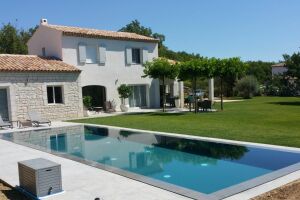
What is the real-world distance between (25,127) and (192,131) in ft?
35.6

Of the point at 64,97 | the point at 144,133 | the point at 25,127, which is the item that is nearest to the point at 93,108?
the point at 64,97

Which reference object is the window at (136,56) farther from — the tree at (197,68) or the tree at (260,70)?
the tree at (260,70)

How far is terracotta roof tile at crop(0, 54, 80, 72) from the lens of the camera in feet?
78.6

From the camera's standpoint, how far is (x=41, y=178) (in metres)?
7.50

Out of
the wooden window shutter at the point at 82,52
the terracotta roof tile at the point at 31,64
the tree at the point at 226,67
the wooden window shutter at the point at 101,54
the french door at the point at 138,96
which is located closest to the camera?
the terracotta roof tile at the point at 31,64

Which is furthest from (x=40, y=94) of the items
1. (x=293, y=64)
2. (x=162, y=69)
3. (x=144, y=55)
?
(x=293, y=64)

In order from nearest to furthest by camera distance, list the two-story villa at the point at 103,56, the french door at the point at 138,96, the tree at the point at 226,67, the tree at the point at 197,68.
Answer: the tree at the point at 197,68, the tree at the point at 226,67, the two-story villa at the point at 103,56, the french door at the point at 138,96

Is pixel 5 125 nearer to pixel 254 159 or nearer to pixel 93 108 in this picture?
pixel 93 108

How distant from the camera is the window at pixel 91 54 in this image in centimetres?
2966

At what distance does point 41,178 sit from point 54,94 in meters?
19.4

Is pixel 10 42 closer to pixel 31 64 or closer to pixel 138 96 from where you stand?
pixel 138 96

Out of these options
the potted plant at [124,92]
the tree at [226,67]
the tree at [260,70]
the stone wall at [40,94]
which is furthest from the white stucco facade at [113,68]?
the tree at [260,70]

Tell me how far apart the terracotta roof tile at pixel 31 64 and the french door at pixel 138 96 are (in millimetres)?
7507

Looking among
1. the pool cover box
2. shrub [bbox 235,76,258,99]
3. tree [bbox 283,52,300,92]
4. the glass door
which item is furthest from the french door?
the pool cover box
